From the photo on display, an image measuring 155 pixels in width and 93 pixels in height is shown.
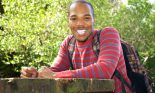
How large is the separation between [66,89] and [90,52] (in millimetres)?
1124

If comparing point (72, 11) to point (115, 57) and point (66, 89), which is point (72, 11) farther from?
point (66, 89)

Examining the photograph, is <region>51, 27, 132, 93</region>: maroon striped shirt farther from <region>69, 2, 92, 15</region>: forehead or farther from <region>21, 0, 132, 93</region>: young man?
<region>69, 2, 92, 15</region>: forehead

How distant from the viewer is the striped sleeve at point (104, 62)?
7.78ft

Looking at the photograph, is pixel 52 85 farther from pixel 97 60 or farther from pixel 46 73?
pixel 97 60

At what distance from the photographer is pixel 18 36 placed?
13055mm

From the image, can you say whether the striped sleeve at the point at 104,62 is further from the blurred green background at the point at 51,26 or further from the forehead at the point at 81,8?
the blurred green background at the point at 51,26

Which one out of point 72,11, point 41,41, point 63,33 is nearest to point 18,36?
point 41,41

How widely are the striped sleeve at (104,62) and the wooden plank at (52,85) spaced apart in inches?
21.1

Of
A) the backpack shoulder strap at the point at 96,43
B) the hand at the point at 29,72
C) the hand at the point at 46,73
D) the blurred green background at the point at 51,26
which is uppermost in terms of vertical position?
the backpack shoulder strap at the point at 96,43

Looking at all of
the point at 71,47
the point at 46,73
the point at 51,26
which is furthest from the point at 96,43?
the point at 51,26

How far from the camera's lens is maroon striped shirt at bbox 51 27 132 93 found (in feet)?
7.91

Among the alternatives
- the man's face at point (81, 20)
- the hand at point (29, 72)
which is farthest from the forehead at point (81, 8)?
the hand at point (29, 72)

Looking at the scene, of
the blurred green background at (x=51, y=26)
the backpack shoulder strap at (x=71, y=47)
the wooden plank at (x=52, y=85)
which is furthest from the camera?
the blurred green background at (x=51, y=26)

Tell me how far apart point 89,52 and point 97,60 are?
0.35 ft
